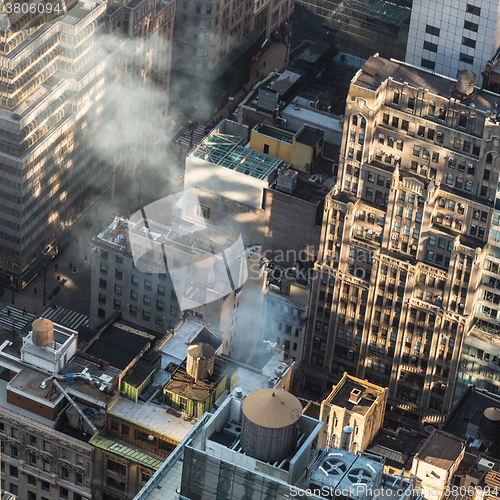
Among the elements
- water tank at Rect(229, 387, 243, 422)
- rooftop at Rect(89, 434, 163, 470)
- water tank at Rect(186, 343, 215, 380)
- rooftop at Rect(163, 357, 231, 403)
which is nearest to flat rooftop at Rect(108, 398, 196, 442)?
rooftop at Rect(163, 357, 231, 403)

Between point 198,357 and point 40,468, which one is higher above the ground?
point 198,357

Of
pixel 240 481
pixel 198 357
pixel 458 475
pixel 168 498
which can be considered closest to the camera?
pixel 240 481

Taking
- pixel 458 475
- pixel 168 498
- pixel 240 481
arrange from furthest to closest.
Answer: pixel 458 475
pixel 168 498
pixel 240 481

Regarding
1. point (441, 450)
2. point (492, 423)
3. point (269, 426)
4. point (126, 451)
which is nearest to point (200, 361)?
point (126, 451)

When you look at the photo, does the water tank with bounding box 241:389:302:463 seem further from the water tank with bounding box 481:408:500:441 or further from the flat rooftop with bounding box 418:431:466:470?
the water tank with bounding box 481:408:500:441

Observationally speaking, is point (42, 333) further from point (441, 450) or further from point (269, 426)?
point (269, 426)

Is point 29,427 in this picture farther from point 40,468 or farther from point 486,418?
point 486,418

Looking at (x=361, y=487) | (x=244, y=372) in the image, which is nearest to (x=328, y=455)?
(x=361, y=487)
